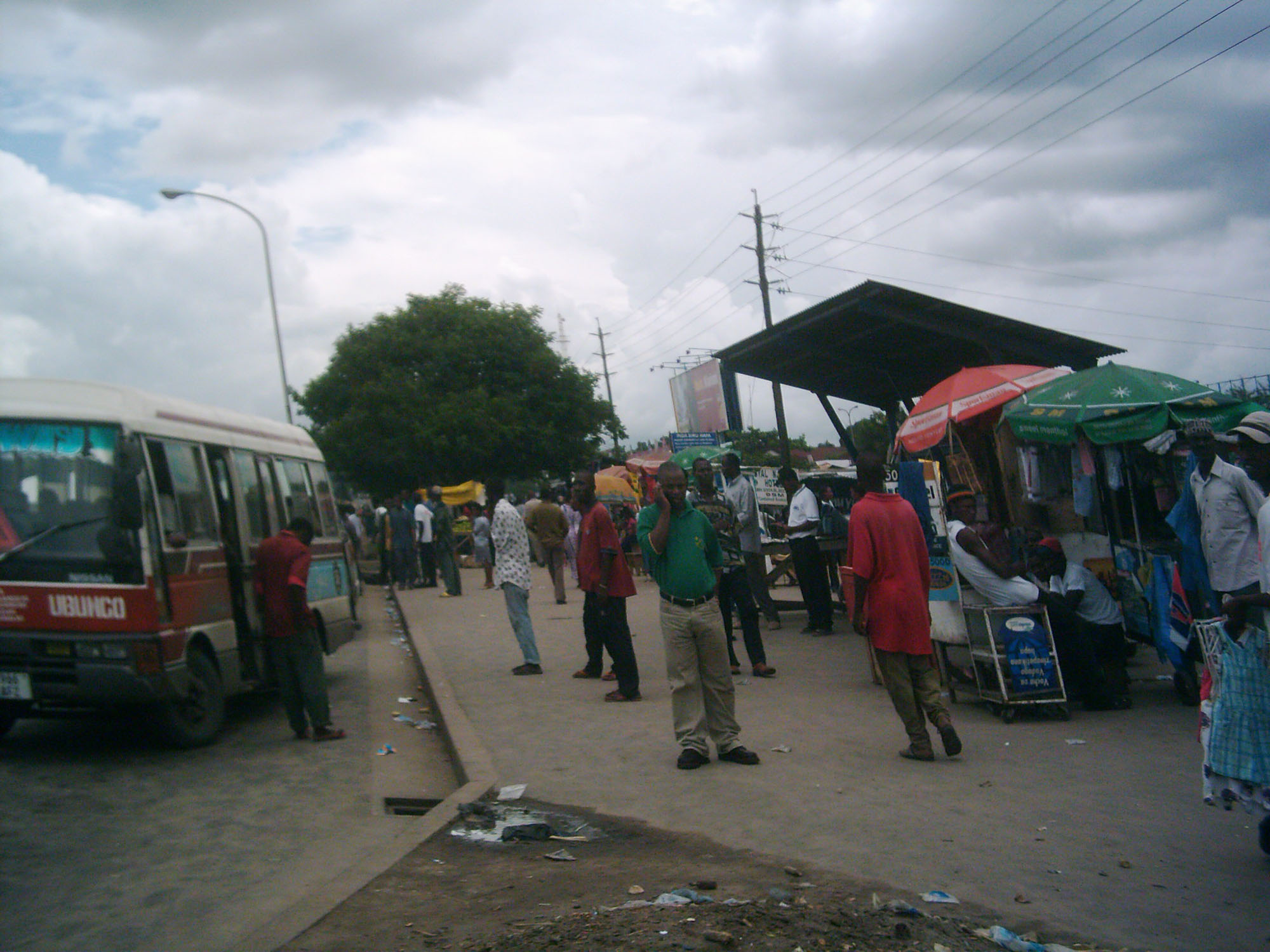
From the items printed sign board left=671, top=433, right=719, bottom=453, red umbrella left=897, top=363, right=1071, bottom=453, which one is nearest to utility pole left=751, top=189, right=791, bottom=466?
printed sign board left=671, top=433, right=719, bottom=453

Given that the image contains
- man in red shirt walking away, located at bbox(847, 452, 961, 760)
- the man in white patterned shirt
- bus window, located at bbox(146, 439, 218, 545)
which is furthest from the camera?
the man in white patterned shirt

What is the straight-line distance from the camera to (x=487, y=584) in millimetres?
22703

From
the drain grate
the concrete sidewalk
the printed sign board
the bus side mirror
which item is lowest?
the concrete sidewalk

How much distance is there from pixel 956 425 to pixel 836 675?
330 cm

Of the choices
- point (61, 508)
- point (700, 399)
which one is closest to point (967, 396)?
point (61, 508)

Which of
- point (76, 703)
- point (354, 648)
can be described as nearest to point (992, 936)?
point (76, 703)

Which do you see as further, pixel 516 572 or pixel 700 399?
pixel 700 399

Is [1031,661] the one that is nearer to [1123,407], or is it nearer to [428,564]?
[1123,407]

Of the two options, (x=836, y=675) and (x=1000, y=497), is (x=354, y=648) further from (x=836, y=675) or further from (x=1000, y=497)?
(x=1000, y=497)

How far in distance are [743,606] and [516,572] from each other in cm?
239

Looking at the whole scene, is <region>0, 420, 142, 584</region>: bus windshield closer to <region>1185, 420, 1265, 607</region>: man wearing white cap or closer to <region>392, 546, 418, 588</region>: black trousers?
<region>1185, 420, 1265, 607</region>: man wearing white cap

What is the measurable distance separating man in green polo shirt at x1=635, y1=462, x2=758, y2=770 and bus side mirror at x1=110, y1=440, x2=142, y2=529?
343cm

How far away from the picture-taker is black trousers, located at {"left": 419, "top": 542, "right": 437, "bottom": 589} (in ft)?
74.8

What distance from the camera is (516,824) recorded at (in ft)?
18.7
